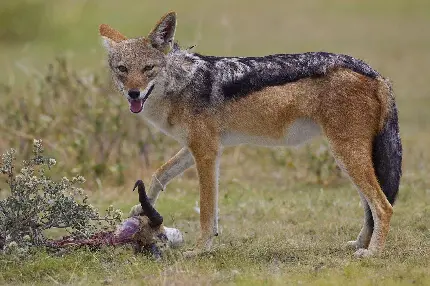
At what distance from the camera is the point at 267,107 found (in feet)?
25.2

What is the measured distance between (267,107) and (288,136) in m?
0.31

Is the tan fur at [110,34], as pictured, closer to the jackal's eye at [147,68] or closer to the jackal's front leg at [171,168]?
the jackal's eye at [147,68]

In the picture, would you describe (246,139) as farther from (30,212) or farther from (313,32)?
(313,32)

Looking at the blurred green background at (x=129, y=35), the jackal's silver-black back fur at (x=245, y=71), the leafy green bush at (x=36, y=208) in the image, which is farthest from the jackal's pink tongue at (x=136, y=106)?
the blurred green background at (x=129, y=35)

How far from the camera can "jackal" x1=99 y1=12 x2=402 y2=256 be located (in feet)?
24.5

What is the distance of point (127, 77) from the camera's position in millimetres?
7570

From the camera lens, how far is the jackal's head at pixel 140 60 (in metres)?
7.53

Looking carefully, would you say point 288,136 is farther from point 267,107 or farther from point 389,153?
point 389,153

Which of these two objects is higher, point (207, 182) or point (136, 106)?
point (136, 106)

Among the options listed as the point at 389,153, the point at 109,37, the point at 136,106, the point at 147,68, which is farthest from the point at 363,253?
the point at 109,37

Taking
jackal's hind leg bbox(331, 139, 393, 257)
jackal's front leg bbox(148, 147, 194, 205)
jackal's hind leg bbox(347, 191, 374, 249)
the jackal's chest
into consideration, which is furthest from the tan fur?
jackal's hind leg bbox(347, 191, 374, 249)

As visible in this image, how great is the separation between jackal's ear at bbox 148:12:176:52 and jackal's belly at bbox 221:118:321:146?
2.92ft

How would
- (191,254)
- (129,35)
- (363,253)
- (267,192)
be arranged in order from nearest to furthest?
(363,253) < (191,254) < (267,192) < (129,35)

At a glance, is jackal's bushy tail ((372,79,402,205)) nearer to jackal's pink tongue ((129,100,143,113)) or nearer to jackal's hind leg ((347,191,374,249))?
jackal's hind leg ((347,191,374,249))
